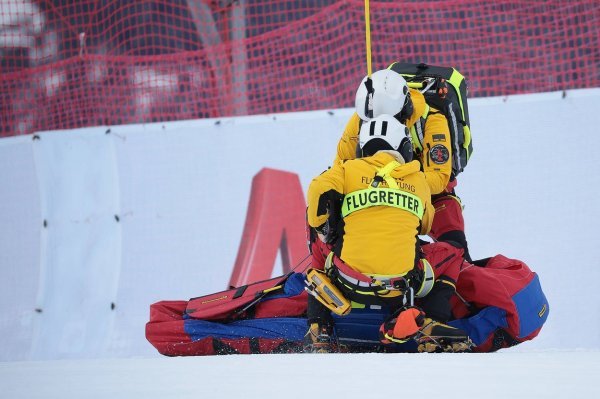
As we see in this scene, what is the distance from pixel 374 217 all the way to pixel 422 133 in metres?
0.84

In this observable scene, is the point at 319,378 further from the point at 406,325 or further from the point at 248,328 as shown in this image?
the point at 248,328

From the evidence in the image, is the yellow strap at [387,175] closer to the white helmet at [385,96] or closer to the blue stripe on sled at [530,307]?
the white helmet at [385,96]

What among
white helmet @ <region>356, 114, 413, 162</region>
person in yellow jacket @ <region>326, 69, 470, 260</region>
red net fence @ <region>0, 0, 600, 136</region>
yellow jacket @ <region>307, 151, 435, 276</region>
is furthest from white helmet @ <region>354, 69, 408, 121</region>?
red net fence @ <region>0, 0, 600, 136</region>

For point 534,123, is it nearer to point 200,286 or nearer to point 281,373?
point 200,286

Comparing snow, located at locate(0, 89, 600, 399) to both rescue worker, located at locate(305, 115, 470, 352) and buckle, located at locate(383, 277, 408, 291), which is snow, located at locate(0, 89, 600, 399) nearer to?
rescue worker, located at locate(305, 115, 470, 352)

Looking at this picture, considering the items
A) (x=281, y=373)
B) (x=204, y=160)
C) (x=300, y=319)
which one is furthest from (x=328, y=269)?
(x=204, y=160)

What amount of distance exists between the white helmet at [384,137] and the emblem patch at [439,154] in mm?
335

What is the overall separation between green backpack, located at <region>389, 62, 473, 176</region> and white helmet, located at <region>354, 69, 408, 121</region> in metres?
0.33

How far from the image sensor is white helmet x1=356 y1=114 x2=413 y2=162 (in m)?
5.05

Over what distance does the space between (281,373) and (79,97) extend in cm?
570

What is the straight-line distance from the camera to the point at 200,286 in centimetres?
730

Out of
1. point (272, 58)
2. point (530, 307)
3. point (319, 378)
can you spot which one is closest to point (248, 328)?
point (530, 307)

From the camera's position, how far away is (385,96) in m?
5.38

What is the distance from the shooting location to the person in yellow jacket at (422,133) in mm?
5387
